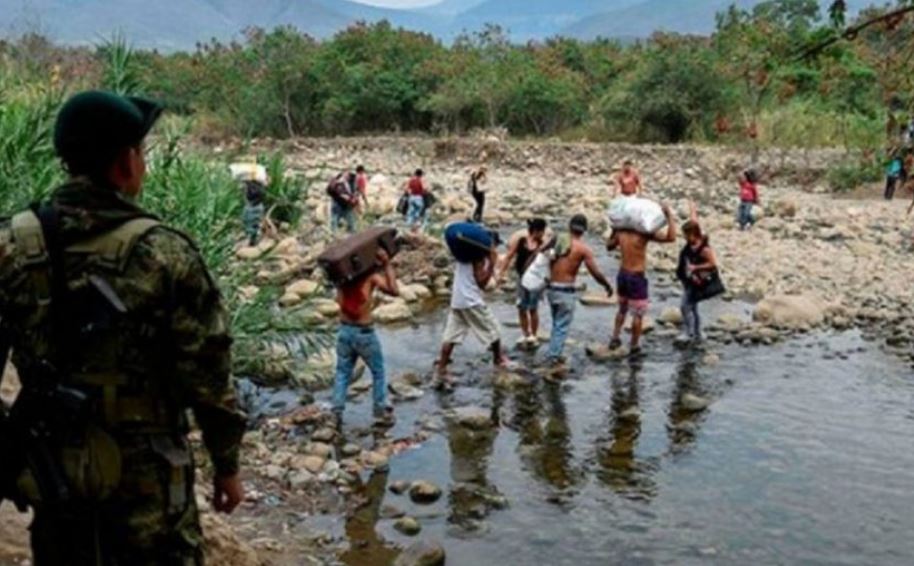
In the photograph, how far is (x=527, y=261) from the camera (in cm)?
1091

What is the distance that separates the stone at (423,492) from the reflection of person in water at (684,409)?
→ 7.11 ft

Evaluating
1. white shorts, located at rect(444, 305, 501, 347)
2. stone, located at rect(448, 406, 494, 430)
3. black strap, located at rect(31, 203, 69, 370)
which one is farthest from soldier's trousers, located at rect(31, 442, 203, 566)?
white shorts, located at rect(444, 305, 501, 347)

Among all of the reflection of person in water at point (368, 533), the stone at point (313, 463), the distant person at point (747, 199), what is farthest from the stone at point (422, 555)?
the distant person at point (747, 199)

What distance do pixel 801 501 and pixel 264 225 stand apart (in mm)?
10004

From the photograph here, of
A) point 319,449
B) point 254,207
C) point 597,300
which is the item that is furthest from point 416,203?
point 319,449

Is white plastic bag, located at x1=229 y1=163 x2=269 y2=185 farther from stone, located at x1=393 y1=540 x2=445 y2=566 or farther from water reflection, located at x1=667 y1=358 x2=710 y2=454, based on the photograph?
stone, located at x1=393 y1=540 x2=445 y2=566

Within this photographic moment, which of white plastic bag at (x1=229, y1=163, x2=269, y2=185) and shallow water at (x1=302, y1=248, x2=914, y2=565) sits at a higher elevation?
white plastic bag at (x1=229, y1=163, x2=269, y2=185)

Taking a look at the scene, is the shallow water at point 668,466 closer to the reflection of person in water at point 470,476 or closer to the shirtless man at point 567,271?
the reflection of person in water at point 470,476

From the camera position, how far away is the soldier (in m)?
2.76

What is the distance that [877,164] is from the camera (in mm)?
4355

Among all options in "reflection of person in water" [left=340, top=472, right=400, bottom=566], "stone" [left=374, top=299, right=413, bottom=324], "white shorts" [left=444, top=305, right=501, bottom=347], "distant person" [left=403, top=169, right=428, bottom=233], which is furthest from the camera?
"distant person" [left=403, top=169, right=428, bottom=233]

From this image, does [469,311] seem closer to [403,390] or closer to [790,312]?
[403,390]

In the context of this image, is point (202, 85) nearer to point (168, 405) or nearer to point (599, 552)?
point (599, 552)

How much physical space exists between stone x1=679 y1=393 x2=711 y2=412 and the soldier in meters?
7.21
